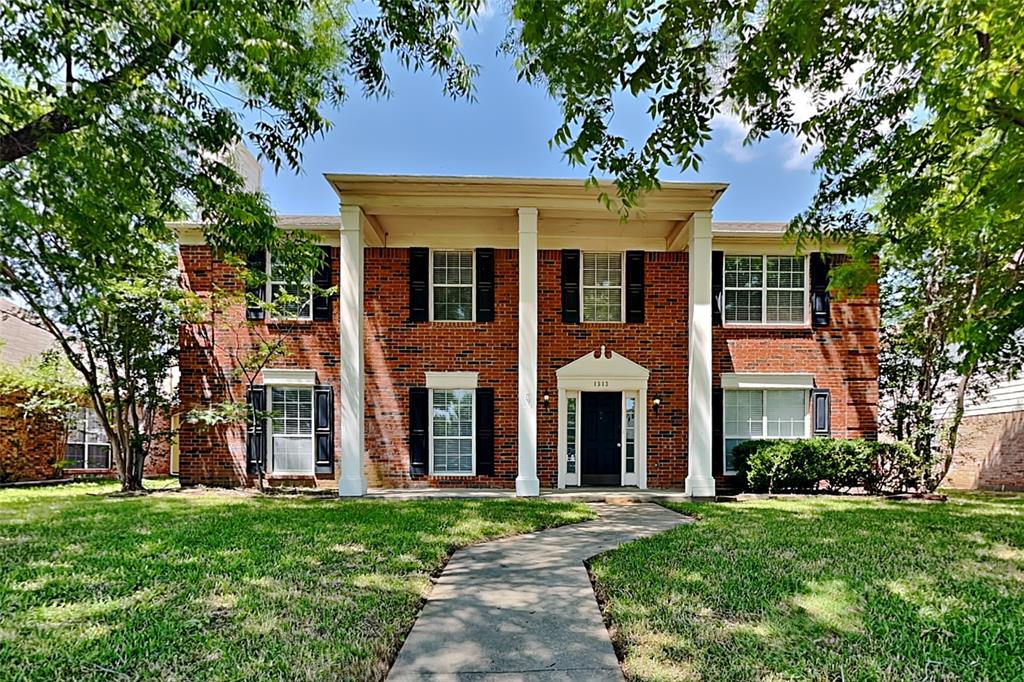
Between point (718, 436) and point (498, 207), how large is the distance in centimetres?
641

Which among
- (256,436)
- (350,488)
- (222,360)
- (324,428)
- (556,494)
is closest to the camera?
(350,488)

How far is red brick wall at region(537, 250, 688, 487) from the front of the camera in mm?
12125

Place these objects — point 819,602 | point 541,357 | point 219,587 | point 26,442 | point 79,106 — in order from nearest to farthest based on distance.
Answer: point 819,602
point 219,587
point 79,106
point 541,357
point 26,442

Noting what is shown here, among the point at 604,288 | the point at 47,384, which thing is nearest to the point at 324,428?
the point at 47,384

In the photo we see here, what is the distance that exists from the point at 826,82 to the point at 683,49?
6.53ft

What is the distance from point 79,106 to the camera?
5793 mm

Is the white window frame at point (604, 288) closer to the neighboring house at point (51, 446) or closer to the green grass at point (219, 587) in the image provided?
the green grass at point (219, 587)

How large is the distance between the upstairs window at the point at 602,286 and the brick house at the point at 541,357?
0.10 ft

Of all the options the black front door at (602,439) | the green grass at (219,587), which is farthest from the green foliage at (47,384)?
the black front door at (602,439)

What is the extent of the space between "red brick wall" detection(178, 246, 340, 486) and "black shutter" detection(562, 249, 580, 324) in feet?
15.4

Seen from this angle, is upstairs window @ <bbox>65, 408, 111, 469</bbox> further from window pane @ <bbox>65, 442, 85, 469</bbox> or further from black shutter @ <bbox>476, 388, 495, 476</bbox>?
black shutter @ <bbox>476, 388, 495, 476</bbox>

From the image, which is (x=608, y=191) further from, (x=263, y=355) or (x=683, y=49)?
(x=263, y=355)

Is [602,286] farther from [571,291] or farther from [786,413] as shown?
[786,413]

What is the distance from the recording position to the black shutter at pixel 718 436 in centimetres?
1216
